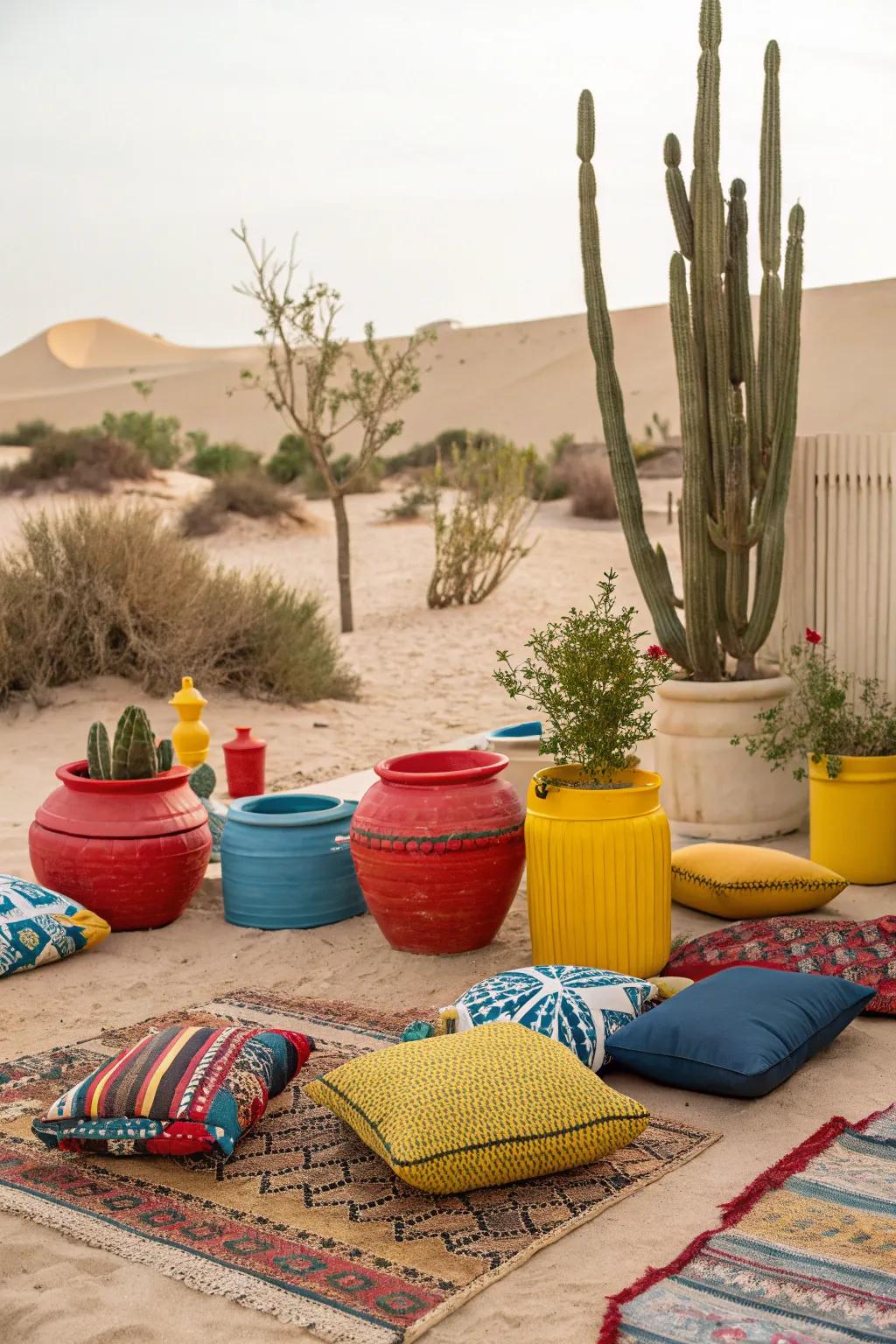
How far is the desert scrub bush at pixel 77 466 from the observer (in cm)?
2336

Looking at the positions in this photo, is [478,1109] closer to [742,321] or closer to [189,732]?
[189,732]

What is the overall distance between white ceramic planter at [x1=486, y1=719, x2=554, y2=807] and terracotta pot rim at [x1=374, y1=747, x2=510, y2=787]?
0.92m

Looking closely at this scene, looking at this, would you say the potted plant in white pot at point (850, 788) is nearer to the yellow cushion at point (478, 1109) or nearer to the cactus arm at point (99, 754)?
the yellow cushion at point (478, 1109)

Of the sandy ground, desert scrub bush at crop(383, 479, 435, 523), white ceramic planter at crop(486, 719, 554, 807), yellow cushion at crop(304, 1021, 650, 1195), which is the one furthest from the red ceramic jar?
desert scrub bush at crop(383, 479, 435, 523)

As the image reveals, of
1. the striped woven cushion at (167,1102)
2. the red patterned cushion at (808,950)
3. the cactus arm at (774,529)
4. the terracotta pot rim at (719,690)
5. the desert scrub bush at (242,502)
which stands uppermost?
the desert scrub bush at (242,502)

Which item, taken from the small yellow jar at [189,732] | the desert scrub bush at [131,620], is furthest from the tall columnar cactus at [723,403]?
the desert scrub bush at [131,620]

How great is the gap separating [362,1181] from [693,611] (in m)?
4.10

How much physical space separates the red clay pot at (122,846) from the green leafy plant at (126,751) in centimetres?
A: 7

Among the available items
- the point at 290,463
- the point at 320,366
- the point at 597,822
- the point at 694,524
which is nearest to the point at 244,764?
the point at 694,524

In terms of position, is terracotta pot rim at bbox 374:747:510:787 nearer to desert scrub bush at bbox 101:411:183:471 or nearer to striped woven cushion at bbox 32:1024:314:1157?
striped woven cushion at bbox 32:1024:314:1157

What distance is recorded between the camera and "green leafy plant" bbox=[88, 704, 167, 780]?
518 centimetres

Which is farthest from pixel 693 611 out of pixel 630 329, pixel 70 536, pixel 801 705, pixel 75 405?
pixel 75 405

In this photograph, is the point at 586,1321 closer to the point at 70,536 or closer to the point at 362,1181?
the point at 362,1181

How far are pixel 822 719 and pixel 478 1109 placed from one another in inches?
123
